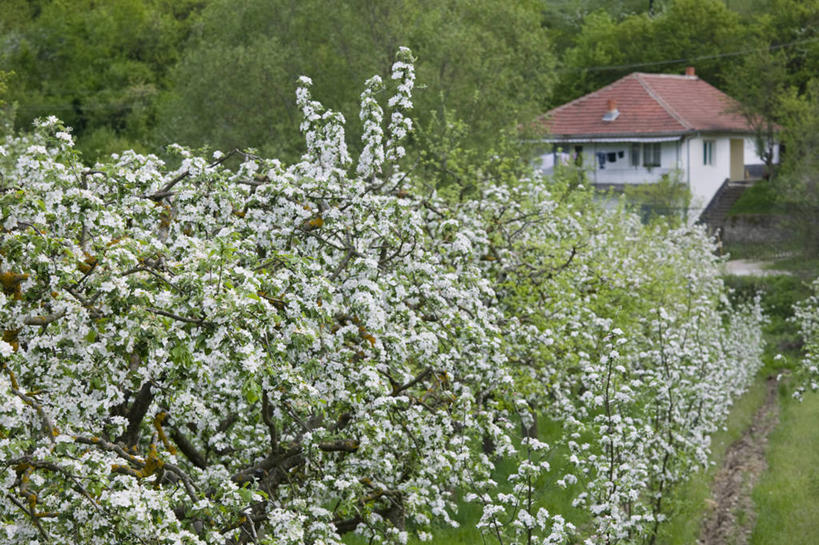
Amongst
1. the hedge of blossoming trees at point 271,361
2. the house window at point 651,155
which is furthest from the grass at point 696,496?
the house window at point 651,155

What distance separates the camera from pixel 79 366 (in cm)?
→ 593

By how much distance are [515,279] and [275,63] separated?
18344 millimetres

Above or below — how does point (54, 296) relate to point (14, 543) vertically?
above

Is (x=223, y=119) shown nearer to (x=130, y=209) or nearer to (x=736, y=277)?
(x=736, y=277)

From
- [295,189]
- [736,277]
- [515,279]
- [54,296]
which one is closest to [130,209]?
[295,189]

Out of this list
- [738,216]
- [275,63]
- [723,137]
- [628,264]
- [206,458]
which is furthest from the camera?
[723,137]

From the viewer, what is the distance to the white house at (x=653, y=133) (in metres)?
48.9

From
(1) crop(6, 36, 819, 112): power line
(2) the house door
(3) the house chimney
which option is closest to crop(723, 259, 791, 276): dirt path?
(1) crop(6, 36, 819, 112): power line

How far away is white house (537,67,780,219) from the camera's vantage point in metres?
48.9

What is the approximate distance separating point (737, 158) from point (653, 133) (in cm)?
802

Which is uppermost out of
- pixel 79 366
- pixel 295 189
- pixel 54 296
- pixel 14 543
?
pixel 295 189

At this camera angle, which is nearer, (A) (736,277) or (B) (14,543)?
(B) (14,543)

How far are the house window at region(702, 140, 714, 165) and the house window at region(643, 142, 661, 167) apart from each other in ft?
8.59

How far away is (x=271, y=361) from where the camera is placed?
19.5ft
